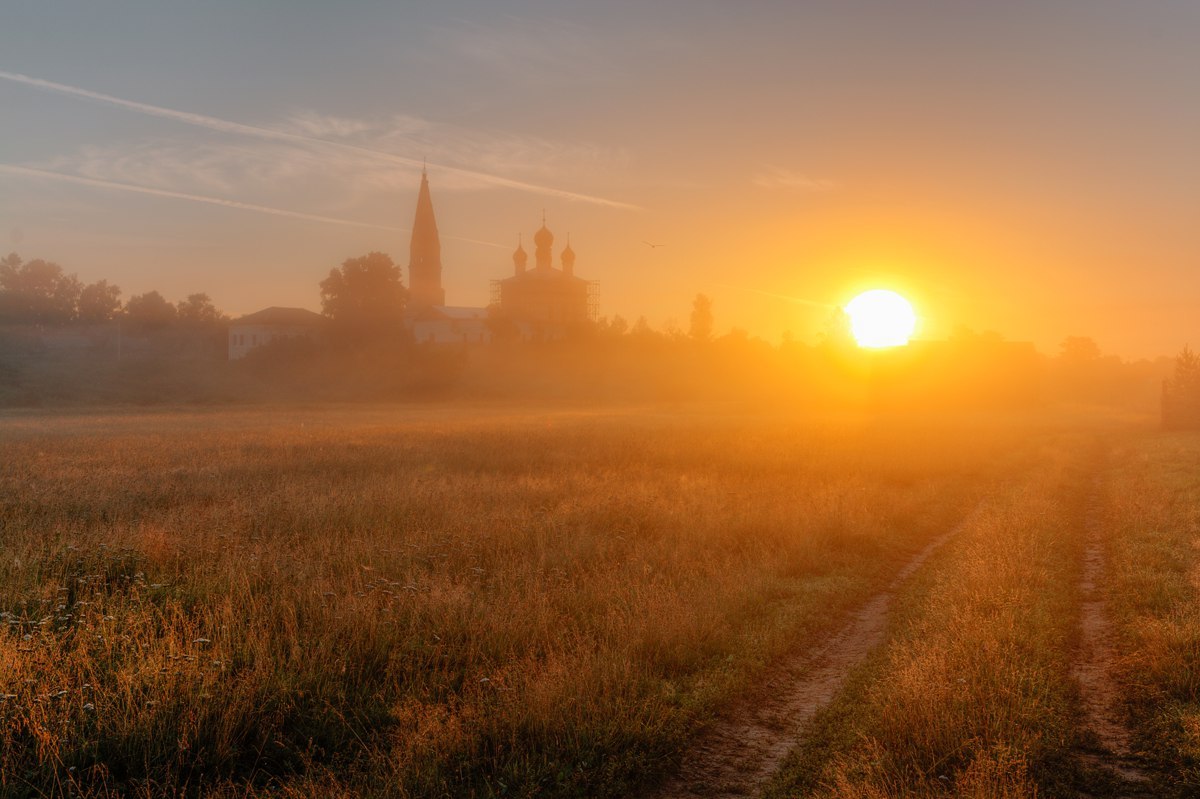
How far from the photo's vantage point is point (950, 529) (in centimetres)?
1541

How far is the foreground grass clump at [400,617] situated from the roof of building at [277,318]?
8719cm

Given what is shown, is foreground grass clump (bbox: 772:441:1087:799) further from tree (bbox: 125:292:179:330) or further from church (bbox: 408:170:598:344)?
tree (bbox: 125:292:179:330)

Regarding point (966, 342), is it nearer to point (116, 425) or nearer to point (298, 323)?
point (298, 323)

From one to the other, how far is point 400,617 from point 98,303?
126 metres

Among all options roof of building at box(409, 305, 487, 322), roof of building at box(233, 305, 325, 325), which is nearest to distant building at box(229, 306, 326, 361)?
roof of building at box(233, 305, 325, 325)

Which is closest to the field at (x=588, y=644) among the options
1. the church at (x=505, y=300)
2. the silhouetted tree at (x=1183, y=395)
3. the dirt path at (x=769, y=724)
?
the dirt path at (x=769, y=724)

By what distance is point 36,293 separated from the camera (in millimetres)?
107250

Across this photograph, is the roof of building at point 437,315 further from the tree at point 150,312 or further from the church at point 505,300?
the tree at point 150,312

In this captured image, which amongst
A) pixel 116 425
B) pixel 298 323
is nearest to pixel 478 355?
pixel 298 323

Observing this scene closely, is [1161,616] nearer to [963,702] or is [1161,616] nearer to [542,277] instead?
[963,702]

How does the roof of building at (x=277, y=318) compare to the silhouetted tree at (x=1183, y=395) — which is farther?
the roof of building at (x=277, y=318)

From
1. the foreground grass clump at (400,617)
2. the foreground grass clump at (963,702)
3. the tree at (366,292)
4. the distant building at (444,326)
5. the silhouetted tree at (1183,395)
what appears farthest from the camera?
the distant building at (444,326)

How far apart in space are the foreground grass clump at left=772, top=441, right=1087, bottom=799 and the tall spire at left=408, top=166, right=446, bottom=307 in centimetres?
11502

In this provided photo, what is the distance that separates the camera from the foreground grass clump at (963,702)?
5707mm
